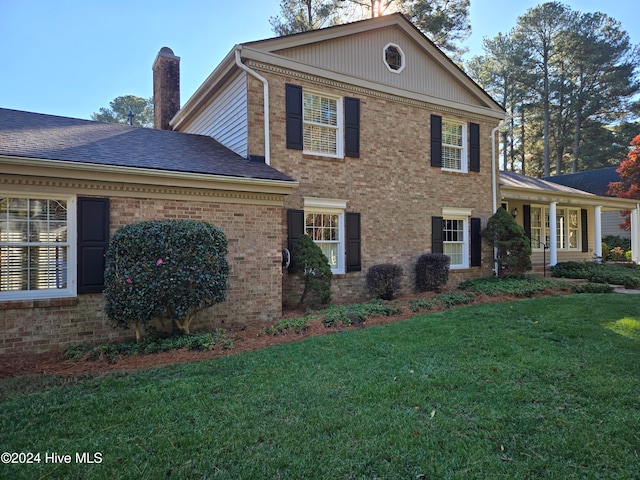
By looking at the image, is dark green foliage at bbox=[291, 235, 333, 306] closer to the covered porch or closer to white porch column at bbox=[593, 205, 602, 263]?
the covered porch

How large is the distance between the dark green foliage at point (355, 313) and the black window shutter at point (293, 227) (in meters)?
1.63

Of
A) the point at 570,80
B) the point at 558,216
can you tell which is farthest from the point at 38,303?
the point at 570,80

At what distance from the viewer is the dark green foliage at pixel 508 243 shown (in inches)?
448

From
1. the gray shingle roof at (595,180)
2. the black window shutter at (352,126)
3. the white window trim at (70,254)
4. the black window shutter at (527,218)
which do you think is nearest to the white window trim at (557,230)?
the black window shutter at (527,218)

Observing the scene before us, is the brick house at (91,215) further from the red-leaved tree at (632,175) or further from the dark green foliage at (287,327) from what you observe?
the red-leaved tree at (632,175)

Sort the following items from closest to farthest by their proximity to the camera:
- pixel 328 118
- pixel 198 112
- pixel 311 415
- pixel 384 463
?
pixel 384 463 → pixel 311 415 → pixel 328 118 → pixel 198 112

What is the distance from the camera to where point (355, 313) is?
7234mm

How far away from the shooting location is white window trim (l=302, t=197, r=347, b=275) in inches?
353

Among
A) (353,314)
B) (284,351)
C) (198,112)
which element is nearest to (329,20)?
(198,112)

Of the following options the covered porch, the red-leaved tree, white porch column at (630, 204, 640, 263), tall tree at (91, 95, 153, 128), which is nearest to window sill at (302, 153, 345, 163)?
the covered porch

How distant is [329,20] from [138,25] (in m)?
10.1

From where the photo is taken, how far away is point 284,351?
17.2ft

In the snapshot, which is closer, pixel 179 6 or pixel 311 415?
pixel 311 415

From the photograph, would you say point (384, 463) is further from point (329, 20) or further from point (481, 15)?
point (481, 15)
